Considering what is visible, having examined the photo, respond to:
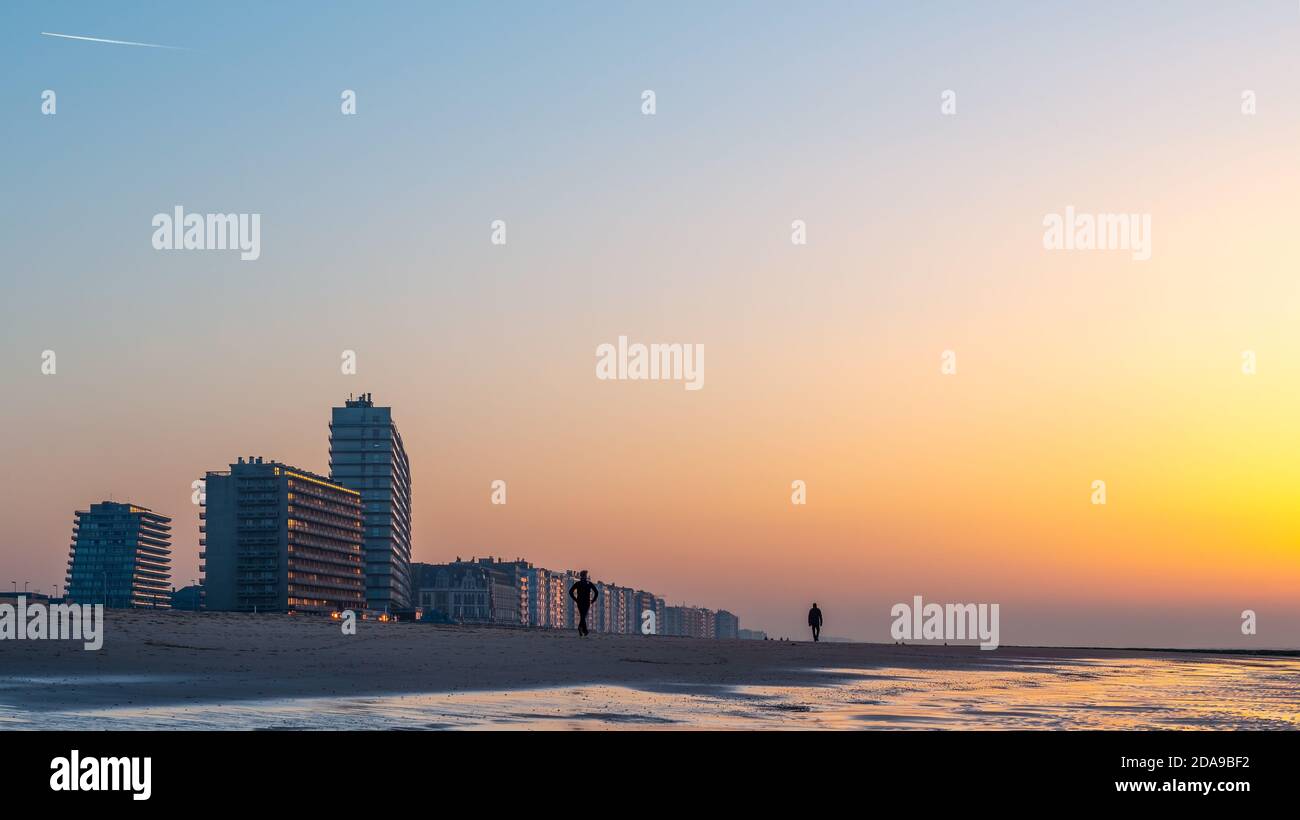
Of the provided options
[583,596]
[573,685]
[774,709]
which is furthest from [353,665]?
[583,596]

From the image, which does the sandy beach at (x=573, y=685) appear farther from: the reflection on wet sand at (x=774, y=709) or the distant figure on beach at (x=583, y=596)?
the distant figure on beach at (x=583, y=596)

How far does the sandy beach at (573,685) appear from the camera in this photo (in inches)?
611

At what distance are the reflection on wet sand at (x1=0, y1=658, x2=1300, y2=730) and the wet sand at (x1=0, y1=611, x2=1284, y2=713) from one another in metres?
0.93

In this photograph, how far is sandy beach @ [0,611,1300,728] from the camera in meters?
15.5

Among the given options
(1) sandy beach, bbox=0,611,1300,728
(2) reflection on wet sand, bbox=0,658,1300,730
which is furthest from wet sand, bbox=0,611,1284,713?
(2) reflection on wet sand, bbox=0,658,1300,730

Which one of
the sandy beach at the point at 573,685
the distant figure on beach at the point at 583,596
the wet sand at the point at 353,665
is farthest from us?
the distant figure on beach at the point at 583,596

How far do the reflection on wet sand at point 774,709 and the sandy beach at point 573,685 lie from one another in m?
0.04

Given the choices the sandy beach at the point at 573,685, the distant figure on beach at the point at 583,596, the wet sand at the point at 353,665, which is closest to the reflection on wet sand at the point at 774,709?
the sandy beach at the point at 573,685

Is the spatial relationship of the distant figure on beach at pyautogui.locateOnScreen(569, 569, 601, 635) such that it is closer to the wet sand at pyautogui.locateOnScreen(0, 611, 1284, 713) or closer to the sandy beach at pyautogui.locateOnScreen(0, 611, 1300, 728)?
the wet sand at pyautogui.locateOnScreen(0, 611, 1284, 713)

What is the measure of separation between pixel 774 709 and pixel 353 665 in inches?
443

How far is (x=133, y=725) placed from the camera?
1320 cm

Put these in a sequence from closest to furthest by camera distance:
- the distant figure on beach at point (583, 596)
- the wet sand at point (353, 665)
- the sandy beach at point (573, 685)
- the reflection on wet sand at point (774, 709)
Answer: the reflection on wet sand at point (774, 709) → the sandy beach at point (573, 685) → the wet sand at point (353, 665) → the distant figure on beach at point (583, 596)
